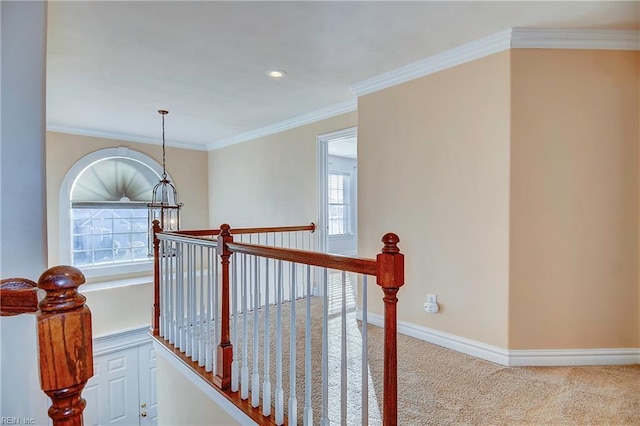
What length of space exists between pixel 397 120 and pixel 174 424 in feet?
10.4

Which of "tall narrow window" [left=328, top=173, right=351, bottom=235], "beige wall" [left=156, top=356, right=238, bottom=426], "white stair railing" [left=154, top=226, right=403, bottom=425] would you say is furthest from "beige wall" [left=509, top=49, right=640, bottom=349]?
"tall narrow window" [left=328, top=173, right=351, bottom=235]

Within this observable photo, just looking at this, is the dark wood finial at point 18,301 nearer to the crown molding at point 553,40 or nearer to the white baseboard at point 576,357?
the white baseboard at point 576,357

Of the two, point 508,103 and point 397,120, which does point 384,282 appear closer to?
point 508,103

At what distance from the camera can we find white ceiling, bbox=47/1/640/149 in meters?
2.03

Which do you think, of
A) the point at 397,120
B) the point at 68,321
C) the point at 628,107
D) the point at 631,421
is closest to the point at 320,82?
the point at 397,120

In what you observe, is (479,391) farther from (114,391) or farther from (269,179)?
(114,391)

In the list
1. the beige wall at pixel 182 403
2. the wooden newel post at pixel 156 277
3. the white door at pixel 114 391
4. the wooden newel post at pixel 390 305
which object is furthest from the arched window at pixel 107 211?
the wooden newel post at pixel 390 305

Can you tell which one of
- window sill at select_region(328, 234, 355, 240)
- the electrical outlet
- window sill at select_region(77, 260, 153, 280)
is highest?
window sill at select_region(328, 234, 355, 240)

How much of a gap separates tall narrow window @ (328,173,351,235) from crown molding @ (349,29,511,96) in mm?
3540

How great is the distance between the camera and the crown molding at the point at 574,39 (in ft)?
7.39

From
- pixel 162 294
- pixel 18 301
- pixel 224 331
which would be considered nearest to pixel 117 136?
pixel 162 294

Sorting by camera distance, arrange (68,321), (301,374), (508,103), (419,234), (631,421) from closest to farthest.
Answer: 1. (68,321)
2. (631,421)
3. (301,374)
4. (508,103)
5. (419,234)

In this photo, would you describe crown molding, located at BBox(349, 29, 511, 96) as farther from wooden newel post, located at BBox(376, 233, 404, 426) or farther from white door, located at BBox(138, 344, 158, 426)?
white door, located at BBox(138, 344, 158, 426)

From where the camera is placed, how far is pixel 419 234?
2.82 meters
